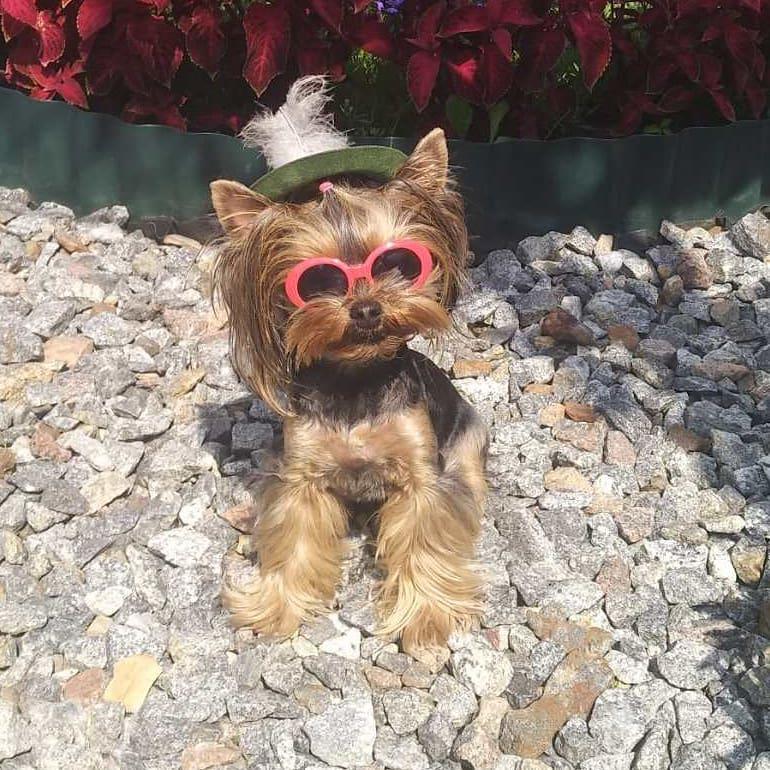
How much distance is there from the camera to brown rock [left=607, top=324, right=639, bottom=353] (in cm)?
523

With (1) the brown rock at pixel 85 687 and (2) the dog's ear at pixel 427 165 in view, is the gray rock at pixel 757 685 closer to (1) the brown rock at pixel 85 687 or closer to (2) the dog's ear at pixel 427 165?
(2) the dog's ear at pixel 427 165

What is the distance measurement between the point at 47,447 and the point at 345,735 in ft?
6.05

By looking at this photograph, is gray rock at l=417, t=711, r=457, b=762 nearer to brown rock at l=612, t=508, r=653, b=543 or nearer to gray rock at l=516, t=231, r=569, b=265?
brown rock at l=612, t=508, r=653, b=543

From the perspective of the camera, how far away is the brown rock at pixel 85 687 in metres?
3.59

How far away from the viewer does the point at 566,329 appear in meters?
5.24

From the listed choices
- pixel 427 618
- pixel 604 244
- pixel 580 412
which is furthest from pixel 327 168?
pixel 604 244

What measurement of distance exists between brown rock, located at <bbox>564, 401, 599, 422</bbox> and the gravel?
20mm

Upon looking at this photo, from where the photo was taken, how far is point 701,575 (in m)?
3.94

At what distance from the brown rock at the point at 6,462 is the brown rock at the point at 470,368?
73.0 inches

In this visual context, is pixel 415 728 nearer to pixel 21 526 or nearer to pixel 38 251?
pixel 21 526

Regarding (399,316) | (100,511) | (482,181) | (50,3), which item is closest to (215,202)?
(399,316)

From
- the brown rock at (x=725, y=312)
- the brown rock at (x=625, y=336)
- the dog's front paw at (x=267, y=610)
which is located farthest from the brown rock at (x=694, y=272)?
the dog's front paw at (x=267, y=610)

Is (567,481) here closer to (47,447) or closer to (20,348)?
(47,447)

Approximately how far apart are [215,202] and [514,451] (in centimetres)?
181
